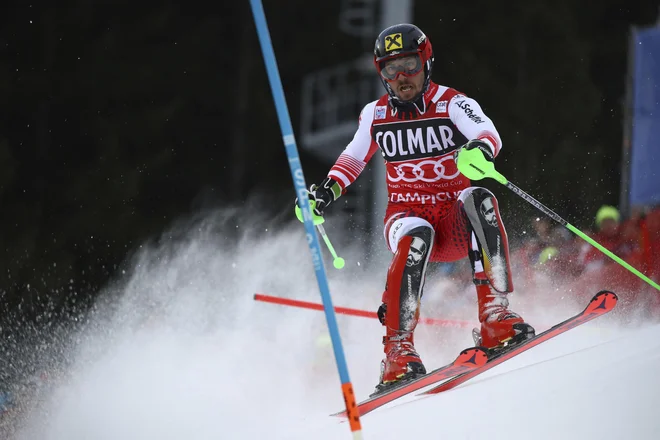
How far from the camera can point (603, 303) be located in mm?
4305

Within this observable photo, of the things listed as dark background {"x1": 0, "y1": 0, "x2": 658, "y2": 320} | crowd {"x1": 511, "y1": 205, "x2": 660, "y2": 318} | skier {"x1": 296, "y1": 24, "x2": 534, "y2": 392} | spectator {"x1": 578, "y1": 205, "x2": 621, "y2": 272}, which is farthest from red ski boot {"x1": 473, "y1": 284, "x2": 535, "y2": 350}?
dark background {"x1": 0, "y1": 0, "x2": 658, "y2": 320}

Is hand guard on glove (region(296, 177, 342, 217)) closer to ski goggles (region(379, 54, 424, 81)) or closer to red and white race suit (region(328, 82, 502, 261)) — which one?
red and white race suit (region(328, 82, 502, 261))

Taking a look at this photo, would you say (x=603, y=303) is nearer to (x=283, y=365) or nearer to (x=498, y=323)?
(x=498, y=323)

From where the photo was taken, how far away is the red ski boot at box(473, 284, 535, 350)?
13.8 feet

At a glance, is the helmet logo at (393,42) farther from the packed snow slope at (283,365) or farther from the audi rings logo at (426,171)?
the packed snow slope at (283,365)

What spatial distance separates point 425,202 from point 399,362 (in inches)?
30.6

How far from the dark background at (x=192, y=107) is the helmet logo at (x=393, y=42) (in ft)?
28.5

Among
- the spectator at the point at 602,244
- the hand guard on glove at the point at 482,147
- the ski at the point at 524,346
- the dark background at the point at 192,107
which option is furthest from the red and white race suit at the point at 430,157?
the dark background at the point at 192,107

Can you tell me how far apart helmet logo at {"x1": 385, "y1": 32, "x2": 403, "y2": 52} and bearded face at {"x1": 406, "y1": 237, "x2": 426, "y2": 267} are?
874mm

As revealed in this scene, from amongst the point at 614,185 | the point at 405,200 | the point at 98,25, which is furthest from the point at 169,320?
the point at 98,25

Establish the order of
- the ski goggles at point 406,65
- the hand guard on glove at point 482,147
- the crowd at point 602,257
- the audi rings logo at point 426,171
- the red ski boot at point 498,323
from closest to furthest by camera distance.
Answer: the hand guard on glove at point 482,147 → the red ski boot at point 498,323 → the ski goggles at point 406,65 → the audi rings logo at point 426,171 → the crowd at point 602,257

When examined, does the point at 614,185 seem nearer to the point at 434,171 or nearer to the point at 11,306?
the point at 11,306

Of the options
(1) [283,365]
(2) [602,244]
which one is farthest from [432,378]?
(2) [602,244]

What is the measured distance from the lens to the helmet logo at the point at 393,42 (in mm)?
4277
